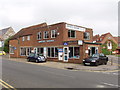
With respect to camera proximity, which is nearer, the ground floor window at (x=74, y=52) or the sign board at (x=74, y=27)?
the ground floor window at (x=74, y=52)

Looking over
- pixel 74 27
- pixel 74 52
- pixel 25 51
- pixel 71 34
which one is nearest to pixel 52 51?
pixel 71 34

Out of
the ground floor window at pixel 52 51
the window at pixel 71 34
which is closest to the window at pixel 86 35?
the window at pixel 71 34

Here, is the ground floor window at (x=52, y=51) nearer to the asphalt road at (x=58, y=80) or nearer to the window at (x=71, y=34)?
the window at (x=71, y=34)

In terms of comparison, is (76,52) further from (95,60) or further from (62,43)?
(95,60)

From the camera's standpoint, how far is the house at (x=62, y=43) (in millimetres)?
19875

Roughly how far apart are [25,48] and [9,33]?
4755cm

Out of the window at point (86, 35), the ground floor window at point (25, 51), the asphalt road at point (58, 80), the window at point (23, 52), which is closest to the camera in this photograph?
the asphalt road at point (58, 80)

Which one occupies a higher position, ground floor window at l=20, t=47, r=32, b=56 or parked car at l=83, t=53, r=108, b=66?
ground floor window at l=20, t=47, r=32, b=56

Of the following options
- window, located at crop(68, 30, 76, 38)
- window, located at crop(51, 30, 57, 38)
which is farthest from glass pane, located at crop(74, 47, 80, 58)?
Answer: window, located at crop(51, 30, 57, 38)

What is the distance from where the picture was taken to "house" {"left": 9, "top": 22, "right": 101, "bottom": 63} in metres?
19.9

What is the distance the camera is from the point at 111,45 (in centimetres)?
5012

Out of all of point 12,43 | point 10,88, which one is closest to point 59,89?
point 10,88

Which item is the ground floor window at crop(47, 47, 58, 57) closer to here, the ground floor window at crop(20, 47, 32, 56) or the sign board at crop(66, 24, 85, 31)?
the sign board at crop(66, 24, 85, 31)

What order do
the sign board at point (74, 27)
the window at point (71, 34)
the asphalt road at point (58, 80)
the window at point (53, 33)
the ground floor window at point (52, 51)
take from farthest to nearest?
the window at point (53, 33), the window at point (71, 34), the ground floor window at point (52, 51), the sign board at point (74, 27), the asphalt road at point (58, 80)
